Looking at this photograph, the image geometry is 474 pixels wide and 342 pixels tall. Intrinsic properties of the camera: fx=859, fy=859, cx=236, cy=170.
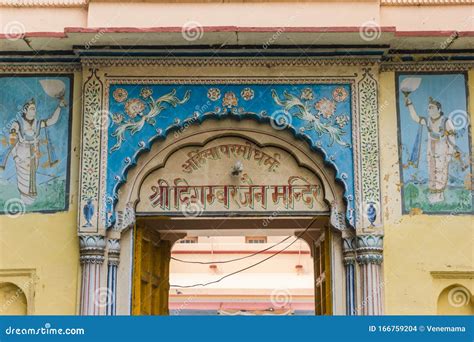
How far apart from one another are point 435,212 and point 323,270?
1.34 m

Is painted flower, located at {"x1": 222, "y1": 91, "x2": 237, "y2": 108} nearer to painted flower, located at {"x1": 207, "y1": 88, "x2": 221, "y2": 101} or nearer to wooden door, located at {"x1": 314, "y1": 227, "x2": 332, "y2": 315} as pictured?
painted flower, located at {"x1": 207, "y1": 88, "x2": 221, "y2": 101}

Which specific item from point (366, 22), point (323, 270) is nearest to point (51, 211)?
point (323, 270)

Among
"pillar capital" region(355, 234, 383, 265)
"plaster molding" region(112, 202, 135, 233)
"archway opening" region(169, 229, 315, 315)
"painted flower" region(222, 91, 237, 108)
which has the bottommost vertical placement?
"pillar capital" region(355, 234, 383, 265)

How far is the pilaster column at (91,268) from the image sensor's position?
304 inches

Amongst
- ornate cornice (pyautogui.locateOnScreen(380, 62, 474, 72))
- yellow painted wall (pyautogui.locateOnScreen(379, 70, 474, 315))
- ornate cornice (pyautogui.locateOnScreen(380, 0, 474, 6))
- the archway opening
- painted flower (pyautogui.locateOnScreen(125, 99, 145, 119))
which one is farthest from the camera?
the archway opening

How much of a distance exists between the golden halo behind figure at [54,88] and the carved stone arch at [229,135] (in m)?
1.03

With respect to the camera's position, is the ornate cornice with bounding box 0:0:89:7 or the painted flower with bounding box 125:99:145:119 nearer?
the painted flower with bounding box 125:99:145:119

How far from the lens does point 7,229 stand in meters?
8.02

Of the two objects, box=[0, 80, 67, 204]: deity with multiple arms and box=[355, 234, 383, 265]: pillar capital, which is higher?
box=[0, 80, 67, 204]: deity with multiple arms

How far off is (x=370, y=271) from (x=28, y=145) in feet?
11.2

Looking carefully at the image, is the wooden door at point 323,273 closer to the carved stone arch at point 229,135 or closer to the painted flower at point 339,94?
the carved stone arch at point 229,135

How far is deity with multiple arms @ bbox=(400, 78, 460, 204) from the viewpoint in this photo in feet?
26.4

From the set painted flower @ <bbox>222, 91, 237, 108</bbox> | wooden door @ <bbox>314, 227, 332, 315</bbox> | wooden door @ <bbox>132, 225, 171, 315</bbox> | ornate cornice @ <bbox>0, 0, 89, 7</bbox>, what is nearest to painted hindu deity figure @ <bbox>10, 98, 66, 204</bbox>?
ornate cornice @ <bbox>0, 0, 89, 7</bbox>

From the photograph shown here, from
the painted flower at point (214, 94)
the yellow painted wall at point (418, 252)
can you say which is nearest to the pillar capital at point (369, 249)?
the yellow painted wall at point (418, 252)
